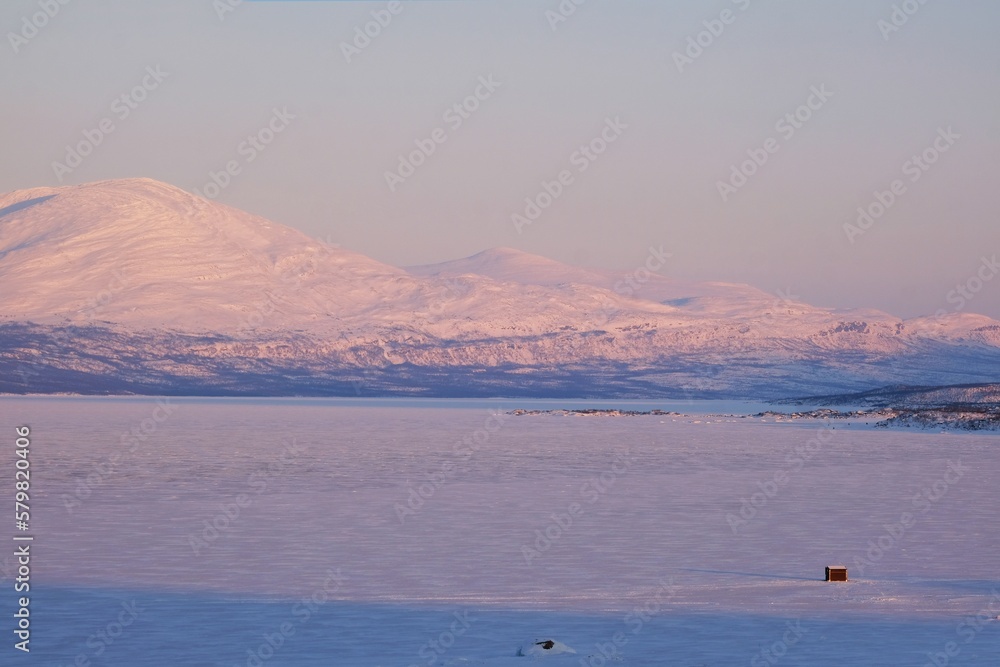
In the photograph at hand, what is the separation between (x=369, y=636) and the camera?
13.4m

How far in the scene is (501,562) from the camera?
1816 centimetres

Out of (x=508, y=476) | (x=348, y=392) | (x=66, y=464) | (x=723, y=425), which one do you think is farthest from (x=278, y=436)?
(x=348, y=392)

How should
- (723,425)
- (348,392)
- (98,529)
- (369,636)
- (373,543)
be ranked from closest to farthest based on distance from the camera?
(369,636) < (373,543) < (98,529) < (723,425) < (348,392)

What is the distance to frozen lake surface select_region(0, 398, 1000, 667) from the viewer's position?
13.1 meters

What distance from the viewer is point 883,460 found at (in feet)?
131

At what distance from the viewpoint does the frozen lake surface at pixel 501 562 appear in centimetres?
1309

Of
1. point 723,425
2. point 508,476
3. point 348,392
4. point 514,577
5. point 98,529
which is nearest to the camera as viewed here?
point 514,577

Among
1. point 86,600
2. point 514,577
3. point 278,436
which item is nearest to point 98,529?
point 86,600

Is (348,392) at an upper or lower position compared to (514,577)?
lower

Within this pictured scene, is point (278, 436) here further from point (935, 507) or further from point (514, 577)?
point (514, 577)

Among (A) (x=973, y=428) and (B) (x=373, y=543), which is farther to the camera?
(A) (x=973, y=428)

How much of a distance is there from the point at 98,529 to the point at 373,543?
484 centimetres

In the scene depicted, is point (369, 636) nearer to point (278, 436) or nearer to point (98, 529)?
point (98, 529)

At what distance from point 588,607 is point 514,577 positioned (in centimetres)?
211
